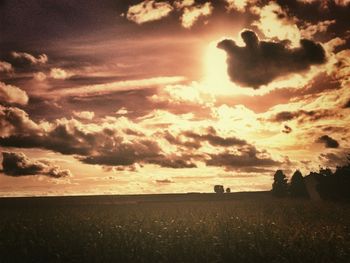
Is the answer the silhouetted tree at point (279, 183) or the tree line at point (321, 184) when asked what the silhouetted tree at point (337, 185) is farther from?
the silhouetted tree at point (279, 183)

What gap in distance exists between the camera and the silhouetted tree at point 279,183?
247 ft

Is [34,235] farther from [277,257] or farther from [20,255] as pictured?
[277,257]

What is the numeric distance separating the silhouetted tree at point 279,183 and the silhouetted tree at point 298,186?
7.65ft

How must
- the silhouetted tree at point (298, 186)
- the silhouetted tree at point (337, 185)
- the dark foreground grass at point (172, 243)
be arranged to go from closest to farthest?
the dark foreground grass at point (172, 243), the silhouetted tree at point (337, 185), the silhouetted tree at point (298, 186)

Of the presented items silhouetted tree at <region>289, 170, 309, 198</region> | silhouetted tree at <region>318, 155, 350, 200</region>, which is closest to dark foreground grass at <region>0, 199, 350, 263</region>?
silhouetted tree at <region>318, 155, 350, 200</region>

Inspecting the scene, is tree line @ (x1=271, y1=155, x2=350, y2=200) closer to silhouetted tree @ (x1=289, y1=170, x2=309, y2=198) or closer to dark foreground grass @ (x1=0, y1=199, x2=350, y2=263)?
silhouetted tree @ (x1=289, y1=170, x2=309, y2=198)

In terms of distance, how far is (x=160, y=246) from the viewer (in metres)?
21.2

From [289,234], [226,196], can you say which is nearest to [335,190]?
[226,196]

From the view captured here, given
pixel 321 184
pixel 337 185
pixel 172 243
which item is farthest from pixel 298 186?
pixel 172 243

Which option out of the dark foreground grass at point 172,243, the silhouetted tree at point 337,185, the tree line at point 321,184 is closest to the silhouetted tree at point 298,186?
the tree line at point 321,184

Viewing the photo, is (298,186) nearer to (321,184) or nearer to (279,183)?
(279,183)

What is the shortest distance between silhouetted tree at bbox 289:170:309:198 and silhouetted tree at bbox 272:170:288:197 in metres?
2.33

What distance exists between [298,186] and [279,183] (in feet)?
12.2

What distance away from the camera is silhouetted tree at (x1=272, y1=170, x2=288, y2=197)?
247ft
